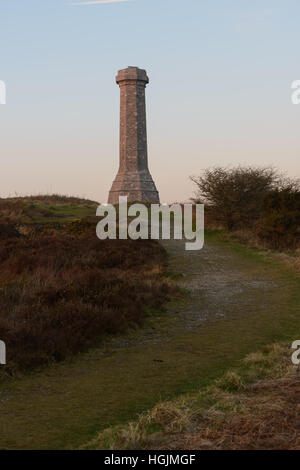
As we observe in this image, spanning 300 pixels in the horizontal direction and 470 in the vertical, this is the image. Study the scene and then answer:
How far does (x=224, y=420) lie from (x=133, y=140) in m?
38.5

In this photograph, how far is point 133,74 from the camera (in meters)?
41.4

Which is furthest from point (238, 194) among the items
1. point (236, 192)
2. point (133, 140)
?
point (133, 140)

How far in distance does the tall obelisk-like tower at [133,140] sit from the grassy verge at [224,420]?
35.5 metres

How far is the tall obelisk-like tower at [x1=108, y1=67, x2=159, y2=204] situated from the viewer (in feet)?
136

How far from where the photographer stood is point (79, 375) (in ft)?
24.2

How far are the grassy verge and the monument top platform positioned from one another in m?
38.2

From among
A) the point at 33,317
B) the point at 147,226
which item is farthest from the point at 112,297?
the point at 147,226

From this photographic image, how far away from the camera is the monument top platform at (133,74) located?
4144 centimetres

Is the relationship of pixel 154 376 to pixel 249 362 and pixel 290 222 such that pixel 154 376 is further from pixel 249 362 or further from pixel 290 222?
pixel 290 222

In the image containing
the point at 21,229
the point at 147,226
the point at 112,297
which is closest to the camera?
the point at 112,297

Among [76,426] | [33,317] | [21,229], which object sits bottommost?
[76,426]

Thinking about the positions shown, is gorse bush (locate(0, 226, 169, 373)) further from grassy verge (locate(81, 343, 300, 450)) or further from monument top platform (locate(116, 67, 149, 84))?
monument top platform (locate(116, 67, 149, 84))

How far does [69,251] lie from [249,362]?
1046 cm

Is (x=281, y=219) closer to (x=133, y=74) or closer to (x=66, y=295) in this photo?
(x=66, y=295)
